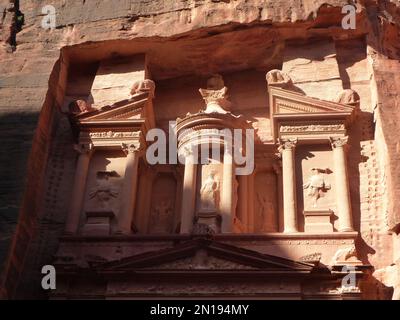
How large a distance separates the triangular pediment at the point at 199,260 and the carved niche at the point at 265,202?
164cm

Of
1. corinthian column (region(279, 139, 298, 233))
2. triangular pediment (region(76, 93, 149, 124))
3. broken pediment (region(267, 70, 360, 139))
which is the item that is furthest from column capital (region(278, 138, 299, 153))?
triangular pediment (region(76, 93, 149, 124))

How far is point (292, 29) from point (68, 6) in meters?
4.73

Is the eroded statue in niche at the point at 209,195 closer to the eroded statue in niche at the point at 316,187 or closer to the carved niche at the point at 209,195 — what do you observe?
the carved niche at the point at 209,195

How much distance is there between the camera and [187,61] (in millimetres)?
14930

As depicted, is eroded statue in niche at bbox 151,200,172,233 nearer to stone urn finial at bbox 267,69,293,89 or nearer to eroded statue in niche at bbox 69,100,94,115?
eroded statue in niche at bbox 69,100,94,115

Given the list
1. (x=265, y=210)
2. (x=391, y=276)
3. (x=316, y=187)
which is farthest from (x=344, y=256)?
(x=265, y=210)

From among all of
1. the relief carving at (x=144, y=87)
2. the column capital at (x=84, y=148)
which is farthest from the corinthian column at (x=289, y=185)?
the column capital at (x=84, y=148)

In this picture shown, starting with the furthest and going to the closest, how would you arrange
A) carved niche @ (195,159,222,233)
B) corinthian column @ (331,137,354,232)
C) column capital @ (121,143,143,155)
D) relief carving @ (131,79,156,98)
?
relief carving @ (131,79,156,98)
column capital @ (121,143,143,155)
carved niche @ (195,159,222,233)
corinthian column @ (331,137,354,232)

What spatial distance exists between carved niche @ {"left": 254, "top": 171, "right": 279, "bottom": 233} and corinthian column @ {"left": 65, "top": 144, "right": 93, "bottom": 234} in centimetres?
303

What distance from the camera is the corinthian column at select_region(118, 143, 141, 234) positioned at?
40.7ft

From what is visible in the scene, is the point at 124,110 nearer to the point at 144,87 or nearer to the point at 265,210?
the point at 144,87

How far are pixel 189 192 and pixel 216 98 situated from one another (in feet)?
7.50

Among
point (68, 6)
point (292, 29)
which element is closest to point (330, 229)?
point (292, 29)

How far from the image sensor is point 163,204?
13.6 metres
